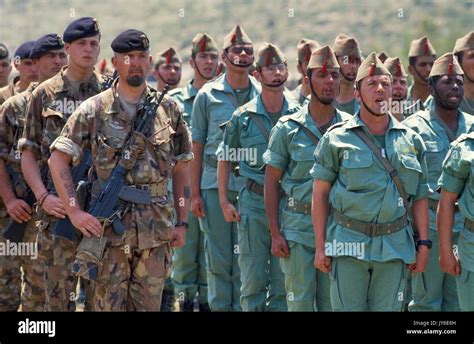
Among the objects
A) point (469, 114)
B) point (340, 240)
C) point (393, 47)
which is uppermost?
point (393, 47)

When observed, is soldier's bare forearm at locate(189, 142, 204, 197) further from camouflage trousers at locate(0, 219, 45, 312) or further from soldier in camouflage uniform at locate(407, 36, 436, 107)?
soldier in camouflage uniform at locate(407, 36, 436, 107)

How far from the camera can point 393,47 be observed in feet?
160

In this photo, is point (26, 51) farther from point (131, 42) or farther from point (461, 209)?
point (461, 209)

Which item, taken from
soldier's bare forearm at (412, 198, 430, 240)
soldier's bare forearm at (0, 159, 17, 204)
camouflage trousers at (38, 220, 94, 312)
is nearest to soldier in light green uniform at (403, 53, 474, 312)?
soldier's bare forearm at (412, 198, 430, 240)

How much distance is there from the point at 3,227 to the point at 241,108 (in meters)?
2.21

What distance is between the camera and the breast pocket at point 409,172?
9898 mm

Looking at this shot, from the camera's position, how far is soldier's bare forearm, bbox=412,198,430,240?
10.0 meters

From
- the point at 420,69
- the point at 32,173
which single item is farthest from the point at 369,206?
the point at 420,69

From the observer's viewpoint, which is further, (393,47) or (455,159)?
(393,47)

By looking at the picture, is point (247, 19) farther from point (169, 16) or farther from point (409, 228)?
point (409, 228)

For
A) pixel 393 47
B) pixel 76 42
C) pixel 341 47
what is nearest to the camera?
pixel 76 42

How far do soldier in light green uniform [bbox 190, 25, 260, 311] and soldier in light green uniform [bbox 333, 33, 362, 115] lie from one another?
0.78 metres

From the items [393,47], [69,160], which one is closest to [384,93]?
[69,160]

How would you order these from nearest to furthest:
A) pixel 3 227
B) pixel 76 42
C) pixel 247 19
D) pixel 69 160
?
pixel 69 160 < pixel 76 42 < pixel 3 227 < pixel 247 19
